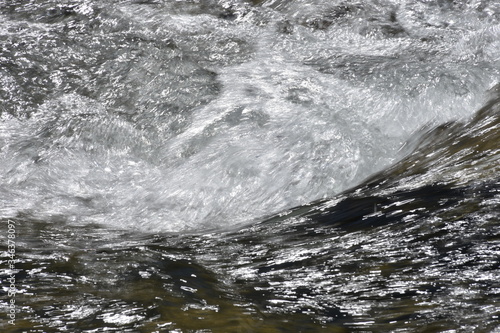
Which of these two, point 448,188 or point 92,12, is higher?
point 92,12

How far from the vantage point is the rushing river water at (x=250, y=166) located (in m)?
2.78

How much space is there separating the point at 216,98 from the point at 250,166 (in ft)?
3.54

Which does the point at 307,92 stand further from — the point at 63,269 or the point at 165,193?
the point at 63,269

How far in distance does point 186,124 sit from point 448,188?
278cm

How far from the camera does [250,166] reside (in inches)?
200

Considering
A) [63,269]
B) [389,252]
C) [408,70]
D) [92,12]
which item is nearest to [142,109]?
[92,12]

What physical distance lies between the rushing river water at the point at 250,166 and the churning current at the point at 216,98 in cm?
2

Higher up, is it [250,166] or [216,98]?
[216,98]

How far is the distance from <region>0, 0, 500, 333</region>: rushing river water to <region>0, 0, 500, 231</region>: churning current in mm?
20

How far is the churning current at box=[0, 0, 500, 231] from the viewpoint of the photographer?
193 inches

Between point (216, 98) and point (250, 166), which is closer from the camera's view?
point (250, 166)

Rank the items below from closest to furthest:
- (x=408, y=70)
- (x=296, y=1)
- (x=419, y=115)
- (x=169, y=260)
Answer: (x=169, y=260) < (x=419, y=115) < (x=408, y=70) < (x=296, y=1)

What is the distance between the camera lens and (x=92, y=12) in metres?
6.89

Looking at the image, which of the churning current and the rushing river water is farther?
the churning current
